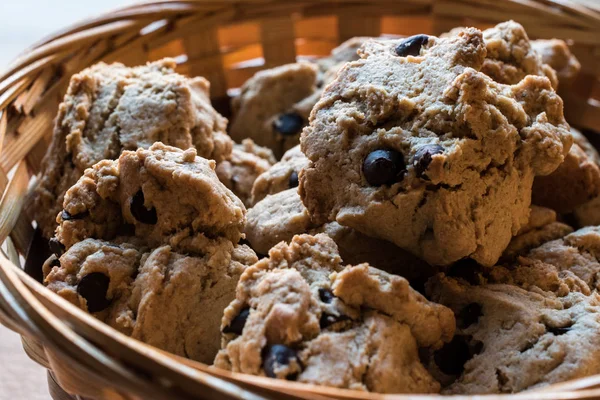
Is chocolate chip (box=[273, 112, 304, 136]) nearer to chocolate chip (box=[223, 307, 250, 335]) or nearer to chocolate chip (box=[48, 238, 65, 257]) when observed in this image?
chocolate chip (box=[48, 238, 65, 257])

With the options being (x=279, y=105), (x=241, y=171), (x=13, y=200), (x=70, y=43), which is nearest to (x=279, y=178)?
(x=241, y=171)

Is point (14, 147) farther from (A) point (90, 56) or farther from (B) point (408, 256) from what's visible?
(B) point (408, 256)

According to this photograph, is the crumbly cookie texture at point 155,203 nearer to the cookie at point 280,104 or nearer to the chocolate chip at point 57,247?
the chocolate chip at point 57,247

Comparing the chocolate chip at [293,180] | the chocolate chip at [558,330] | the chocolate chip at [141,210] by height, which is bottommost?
the chocolate chip at [558,330]

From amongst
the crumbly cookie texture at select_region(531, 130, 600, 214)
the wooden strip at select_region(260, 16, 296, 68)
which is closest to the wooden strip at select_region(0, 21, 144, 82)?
the wooden strip at select_region(260, 16, 296, 68)

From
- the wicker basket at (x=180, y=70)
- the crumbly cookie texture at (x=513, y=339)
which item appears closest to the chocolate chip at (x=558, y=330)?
the crumbly cookie texture at (x=513, y=339)
